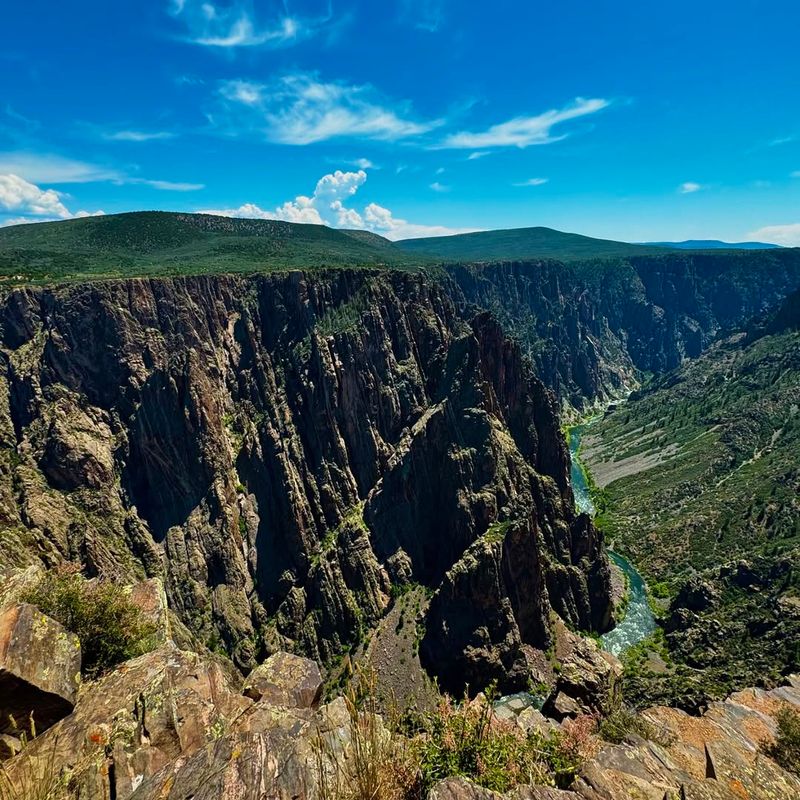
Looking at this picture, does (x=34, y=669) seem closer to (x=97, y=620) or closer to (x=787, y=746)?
(x=97, y=620)

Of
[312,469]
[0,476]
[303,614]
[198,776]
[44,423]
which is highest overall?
[198,776]

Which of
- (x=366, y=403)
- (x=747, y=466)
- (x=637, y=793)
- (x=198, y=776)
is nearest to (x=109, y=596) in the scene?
(x=198, y=776)

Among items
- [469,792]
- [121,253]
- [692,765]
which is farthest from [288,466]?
[121,253]

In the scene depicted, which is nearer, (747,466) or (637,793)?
(637,793)

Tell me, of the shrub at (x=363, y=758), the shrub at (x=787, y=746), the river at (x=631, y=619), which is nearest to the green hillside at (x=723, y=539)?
the river at (x=631, y=619)

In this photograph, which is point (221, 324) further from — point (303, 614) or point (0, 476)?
point (303, 614)

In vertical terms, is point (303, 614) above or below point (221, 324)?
below

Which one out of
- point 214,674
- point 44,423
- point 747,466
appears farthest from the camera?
point 747,466
